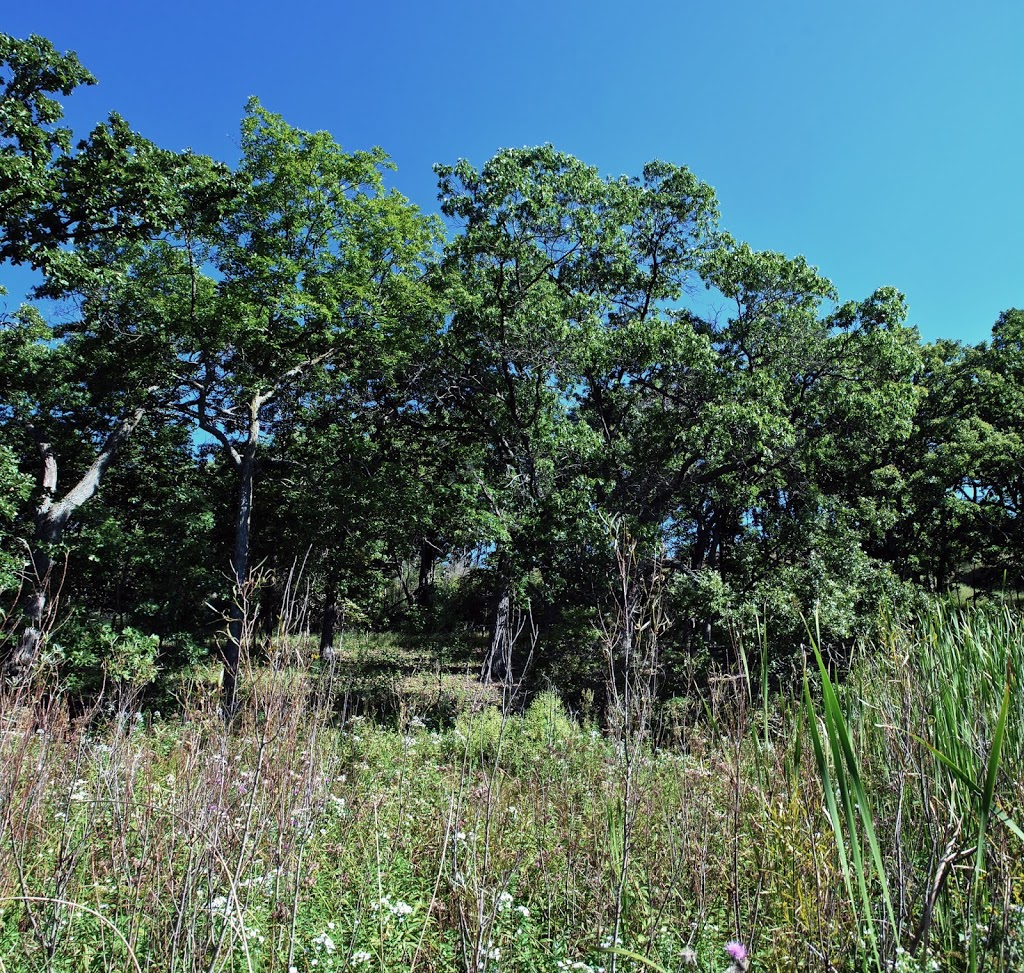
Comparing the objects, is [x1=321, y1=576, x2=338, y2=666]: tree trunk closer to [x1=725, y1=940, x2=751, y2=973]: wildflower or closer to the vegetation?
the vegetation

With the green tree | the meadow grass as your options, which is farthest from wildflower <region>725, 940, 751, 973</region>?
the green tree

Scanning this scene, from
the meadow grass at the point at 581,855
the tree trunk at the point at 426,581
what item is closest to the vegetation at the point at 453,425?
the meadow grass at the point at 581,855

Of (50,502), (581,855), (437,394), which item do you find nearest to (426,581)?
(437,394)

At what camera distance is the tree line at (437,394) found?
36.2 ft

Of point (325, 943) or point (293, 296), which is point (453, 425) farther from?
point (325, 943)

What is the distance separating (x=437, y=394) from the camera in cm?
1328

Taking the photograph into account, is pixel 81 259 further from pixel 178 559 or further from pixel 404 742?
pixel 404 742

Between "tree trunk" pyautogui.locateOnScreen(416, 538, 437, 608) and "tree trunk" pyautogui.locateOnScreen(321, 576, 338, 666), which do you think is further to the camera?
"tree trunk" pyautogui.locateOnScreen(416, 538, 437, 608)

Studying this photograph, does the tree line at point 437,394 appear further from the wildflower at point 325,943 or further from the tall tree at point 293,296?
the wildflower at point 325,943

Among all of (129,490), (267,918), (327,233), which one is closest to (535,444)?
(327,233)

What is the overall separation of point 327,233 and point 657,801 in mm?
12716

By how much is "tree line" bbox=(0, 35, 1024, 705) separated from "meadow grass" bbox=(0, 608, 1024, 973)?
7.24 m

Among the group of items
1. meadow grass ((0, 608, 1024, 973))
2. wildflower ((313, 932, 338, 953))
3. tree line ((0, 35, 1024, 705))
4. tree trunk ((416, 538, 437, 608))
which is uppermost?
tree line ((0, 35, 1024, 705))

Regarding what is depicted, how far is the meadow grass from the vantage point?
6.57 ft
